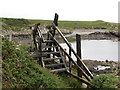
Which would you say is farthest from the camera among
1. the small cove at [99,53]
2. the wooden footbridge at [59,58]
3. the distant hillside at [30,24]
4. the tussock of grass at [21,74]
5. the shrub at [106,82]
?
the distant hillside at [30,24]

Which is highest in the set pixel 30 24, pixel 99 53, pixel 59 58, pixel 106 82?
pixel 30 24

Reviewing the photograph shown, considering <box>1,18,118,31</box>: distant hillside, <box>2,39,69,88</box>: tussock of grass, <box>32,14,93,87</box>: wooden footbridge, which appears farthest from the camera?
<box>1,18,118,31</box>: distant hillside

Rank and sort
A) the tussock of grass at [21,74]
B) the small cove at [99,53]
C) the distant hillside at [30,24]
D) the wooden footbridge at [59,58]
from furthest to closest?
the distant hillside at [30,24], the small cove at [99,53], the wooden footbridge at [59,58], the tussock of grass at [21,74]

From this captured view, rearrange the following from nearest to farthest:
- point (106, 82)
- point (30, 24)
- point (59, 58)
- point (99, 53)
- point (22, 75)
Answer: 1. point (106, 82)
2. point (22, 75)
3. point (59, 58)
4. point (99, 53)
5. point (30, 24)

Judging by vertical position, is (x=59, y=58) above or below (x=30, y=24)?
below

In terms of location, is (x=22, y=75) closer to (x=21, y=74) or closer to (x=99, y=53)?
(x=21, y=74)

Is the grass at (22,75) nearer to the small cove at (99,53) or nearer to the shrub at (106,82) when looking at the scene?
the shrub at (106,82)

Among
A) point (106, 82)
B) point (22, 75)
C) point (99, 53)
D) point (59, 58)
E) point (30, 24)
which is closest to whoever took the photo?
point (106, 82)

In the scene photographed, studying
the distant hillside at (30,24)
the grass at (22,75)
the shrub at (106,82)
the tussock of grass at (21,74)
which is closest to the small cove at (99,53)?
the grass at (22,75)

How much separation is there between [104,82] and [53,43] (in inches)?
247

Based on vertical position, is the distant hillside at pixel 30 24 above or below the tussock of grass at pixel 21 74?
above

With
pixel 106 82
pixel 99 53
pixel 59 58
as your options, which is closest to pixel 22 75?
pixel 106 82

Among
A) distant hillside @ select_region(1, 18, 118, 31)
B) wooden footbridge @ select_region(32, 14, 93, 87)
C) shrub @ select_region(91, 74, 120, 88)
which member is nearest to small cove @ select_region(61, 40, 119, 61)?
wooden footbridge @ select_region(32, 14, 93, 87)

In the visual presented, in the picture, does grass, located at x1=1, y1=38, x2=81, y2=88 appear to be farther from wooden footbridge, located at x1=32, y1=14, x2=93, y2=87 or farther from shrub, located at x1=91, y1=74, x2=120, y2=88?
shrub, located at x1=91, y1=74, x2=120, y2=88
